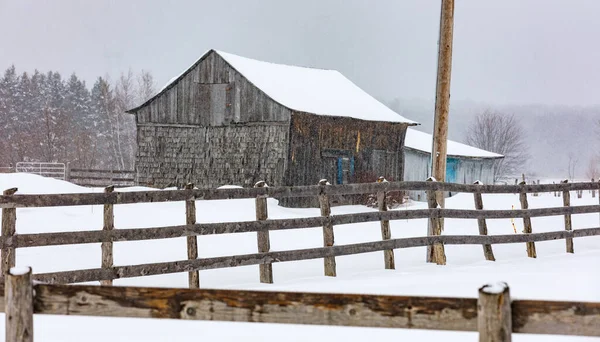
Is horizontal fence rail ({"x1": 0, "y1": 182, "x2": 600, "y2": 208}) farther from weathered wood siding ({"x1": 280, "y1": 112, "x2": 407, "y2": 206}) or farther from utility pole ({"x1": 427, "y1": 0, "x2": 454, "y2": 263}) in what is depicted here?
weathered wood siding ({"x1": 280, "y1": 112, "x2": 407, "y2": 206})

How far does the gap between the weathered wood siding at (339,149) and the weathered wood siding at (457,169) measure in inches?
109

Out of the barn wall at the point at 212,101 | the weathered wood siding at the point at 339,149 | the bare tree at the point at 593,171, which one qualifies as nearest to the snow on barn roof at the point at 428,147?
the weathered wood siding at the point at 339,149

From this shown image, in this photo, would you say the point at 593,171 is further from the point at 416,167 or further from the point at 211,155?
the point at 211,155

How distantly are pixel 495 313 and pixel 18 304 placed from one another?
2540mm

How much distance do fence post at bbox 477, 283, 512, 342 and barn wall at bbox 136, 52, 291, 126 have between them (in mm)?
24519

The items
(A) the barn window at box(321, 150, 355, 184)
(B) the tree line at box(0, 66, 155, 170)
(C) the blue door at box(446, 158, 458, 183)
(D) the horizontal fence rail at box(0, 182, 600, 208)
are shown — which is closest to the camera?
(D) the horizontal fence rail at box(0, 182, 600, 208)

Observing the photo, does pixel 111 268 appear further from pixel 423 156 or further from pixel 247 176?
pixel 423 156

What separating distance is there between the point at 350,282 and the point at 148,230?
2578mm

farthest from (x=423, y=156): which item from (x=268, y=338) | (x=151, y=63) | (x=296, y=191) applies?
(x=151, y=63)


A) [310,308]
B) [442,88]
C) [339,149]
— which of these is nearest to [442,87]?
[442,88]

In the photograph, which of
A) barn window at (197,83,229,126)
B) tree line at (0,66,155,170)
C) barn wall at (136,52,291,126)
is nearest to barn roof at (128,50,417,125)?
barn wall at (136,52,291,126)

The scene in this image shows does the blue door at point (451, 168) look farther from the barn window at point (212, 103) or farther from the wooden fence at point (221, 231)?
the wooden fence at point (221, 231)

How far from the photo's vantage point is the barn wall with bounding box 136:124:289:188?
28.2m

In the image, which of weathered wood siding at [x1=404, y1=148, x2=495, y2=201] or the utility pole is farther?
weathered wood siding at [x1=404, y1=148, x2=495, y2=201]
